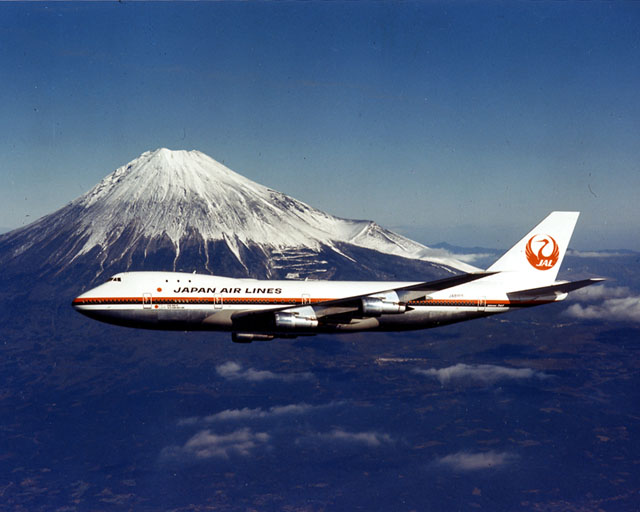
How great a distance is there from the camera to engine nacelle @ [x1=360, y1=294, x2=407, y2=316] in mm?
49250

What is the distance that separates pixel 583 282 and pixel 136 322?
40.5 meters

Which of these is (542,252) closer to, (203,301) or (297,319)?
(297,319)

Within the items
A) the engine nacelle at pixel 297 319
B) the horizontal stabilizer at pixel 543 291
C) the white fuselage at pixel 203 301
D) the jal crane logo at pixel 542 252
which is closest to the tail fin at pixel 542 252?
the jal crane logo at pixel 542 252

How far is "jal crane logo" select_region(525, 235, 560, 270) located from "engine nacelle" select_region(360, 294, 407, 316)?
17737 mm

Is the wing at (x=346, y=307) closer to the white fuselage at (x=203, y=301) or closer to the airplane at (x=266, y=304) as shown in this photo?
the airplane at (x=266, y=304)

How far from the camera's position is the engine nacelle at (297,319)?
48.1m

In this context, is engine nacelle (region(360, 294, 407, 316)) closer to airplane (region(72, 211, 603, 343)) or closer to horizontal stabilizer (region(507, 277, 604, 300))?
airplane (region(72, 211, 603, 343))

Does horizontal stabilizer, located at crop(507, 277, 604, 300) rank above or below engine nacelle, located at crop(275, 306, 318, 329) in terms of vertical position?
above

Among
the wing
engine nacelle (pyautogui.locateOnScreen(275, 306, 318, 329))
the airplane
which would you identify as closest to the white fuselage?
the airplane

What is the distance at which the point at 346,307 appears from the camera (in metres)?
51.0

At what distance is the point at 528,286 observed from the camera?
57.2 m

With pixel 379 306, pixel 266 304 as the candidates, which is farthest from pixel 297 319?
pixel 379 306

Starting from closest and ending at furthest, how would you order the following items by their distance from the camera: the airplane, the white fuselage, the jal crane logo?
the airplane → the white fuselage → the jal crane logo

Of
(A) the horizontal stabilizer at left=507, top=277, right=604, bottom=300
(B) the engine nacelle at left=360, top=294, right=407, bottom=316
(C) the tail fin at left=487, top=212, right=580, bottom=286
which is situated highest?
(C) the tail fin at left=487, top=212, right=580, bottom=286
